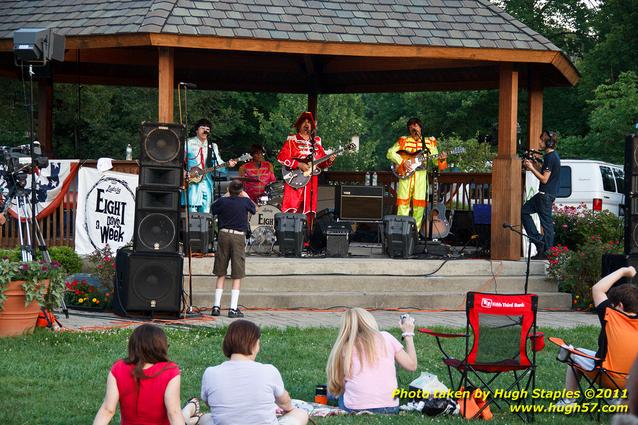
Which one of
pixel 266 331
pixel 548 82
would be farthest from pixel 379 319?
pixel 548 82

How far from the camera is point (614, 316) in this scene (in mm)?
8484

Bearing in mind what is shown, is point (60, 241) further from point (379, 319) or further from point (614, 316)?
point (614, 316)

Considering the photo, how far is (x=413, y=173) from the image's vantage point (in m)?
17.6

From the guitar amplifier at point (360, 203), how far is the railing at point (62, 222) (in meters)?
3.32

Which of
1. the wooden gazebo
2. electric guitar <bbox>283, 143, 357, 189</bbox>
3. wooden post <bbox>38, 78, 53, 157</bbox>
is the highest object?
the wooden gazebo

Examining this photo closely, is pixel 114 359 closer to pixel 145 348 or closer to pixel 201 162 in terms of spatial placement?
pixel 145 348

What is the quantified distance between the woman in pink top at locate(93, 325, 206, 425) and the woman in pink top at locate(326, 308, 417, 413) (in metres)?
1.95

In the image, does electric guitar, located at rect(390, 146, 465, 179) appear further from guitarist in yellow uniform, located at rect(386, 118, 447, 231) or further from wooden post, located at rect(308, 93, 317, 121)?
wooden post, located at rect(308, 93, 317, 121)

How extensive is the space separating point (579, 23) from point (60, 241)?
2741 cm

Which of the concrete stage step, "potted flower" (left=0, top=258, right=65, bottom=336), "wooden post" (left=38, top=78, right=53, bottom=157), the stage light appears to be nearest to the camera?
"potted flower" (left=0, top=258, right=65, bottom=336)

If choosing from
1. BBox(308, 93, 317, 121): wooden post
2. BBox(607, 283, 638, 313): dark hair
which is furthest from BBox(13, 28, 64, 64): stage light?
BBox(308, 93, 317, 121): wooden post

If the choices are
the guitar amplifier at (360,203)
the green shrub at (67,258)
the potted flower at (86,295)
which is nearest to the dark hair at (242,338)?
the potted flower at (86,295)

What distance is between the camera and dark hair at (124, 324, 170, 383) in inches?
249

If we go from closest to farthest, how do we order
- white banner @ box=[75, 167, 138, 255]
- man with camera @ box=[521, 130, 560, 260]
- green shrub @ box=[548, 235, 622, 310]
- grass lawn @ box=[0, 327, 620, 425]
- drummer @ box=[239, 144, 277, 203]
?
grass lawn @ box=[0, 327, 620, 425], green shrub @ box=[548, 235, 622, 310], white banner @ box=[75, 167, 138, 255], man with camera @ box=[521, 130, 560, 260], drummer @ box=[239, 144, 277, 203]
